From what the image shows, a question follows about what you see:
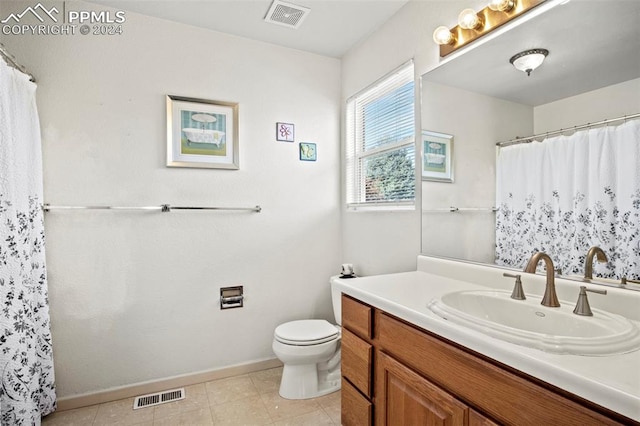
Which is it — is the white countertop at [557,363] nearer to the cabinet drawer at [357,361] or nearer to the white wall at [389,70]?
the cabinet drawer at [357,361]

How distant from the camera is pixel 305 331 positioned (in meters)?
2.10

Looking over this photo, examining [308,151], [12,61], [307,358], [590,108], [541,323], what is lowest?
[307,358]

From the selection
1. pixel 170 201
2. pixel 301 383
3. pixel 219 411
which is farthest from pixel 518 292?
pixel 170 201

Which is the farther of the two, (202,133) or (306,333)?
(202,133)

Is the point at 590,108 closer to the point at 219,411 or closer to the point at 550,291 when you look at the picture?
the point at 550,291

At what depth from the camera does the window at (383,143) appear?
202cm

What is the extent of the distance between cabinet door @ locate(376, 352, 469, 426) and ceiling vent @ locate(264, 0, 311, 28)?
6.64 feet

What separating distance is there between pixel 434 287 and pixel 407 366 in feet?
1.41

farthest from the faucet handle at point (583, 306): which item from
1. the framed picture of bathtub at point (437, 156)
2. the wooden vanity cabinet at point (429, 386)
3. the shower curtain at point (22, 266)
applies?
the shower curtain at point (22, 266)

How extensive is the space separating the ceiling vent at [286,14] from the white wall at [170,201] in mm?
311

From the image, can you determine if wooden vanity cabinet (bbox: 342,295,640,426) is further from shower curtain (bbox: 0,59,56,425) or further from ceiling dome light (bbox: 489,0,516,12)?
shower curtain (bbox: 0,59,56,425)

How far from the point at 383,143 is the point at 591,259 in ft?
4.57

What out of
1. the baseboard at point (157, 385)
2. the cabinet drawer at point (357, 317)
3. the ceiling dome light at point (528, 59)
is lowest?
the baseboard at point (157, 385)

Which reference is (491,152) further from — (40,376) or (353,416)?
(40,376)
